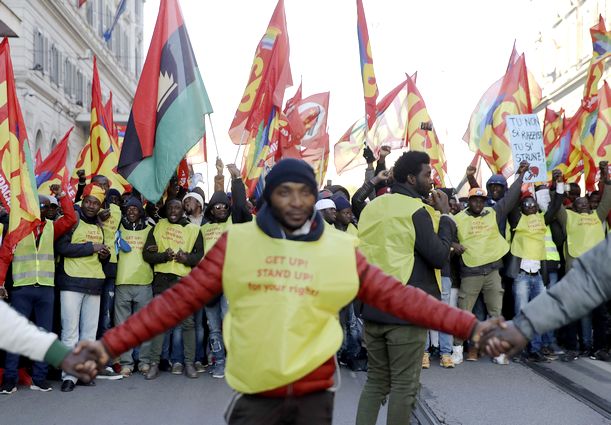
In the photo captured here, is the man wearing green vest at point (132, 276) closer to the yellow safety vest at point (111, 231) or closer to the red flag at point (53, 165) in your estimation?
the yellow safety vest at point (111, 231)

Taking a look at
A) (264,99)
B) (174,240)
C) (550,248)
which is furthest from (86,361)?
(550,248)

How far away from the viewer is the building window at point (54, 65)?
38987mm

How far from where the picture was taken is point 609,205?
1077 centimetres

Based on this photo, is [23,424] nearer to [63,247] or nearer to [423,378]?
[63,247]

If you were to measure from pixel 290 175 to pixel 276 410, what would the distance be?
1.00 metres

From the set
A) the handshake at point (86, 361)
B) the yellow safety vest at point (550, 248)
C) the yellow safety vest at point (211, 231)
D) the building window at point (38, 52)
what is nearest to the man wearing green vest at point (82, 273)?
the yellow safety vest at point (211, 231)

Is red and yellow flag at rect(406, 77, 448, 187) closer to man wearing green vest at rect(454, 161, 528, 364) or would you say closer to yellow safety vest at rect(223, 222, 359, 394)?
man wearing green vest at rect(454, 161, 528, 364)

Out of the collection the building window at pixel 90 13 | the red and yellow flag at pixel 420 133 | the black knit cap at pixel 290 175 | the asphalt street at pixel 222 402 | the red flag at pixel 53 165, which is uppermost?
the building window at pixel 90 13

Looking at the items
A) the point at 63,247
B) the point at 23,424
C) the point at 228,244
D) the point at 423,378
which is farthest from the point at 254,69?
the point at 228,244

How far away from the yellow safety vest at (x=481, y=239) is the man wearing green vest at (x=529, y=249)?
0.34m

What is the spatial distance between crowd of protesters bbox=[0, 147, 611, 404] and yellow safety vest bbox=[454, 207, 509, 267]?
0.01 meters

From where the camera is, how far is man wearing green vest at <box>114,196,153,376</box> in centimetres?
959

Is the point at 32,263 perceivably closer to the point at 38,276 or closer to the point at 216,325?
the point at 38,276

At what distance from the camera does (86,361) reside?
367 cm
